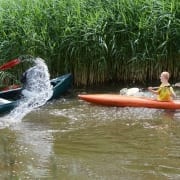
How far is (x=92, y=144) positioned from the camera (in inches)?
219

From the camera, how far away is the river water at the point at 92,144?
4645mm

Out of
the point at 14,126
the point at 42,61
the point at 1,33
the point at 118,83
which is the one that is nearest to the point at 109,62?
the point at 118,83

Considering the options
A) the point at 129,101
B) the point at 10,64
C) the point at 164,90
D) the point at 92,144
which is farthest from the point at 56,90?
the point at 92,144

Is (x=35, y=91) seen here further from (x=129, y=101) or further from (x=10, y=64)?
(x=129, y=101)

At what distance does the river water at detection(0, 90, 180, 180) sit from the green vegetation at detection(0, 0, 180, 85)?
121cm

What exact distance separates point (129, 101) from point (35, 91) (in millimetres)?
1667

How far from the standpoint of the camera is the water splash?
7309 mm

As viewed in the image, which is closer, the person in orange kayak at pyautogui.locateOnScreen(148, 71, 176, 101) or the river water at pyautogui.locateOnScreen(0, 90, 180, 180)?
the river water at pyautogui.locateOnScreen(0, 90, 180, 180)

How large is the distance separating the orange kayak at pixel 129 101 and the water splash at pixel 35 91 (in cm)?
67

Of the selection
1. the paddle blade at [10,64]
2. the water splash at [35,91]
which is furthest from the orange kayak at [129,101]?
the paddle blade at [10,64]

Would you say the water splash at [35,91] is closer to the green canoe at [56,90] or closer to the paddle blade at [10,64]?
the green canoe at [56,90]

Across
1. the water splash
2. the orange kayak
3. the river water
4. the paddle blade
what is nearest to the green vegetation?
the water splash

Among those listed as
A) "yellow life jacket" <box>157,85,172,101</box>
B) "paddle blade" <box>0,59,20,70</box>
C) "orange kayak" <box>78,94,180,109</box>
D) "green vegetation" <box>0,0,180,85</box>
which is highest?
"green vegetation" <box>0,0,180,85</box>

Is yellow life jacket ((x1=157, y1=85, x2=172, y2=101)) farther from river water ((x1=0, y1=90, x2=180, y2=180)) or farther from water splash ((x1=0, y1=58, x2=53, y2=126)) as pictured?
water splash ((x1=0, y1=58, x2=53, y2=126))
